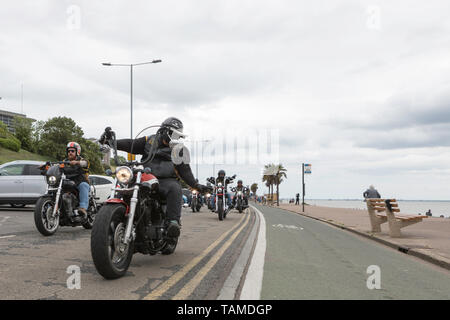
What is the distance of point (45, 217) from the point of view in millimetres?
7496

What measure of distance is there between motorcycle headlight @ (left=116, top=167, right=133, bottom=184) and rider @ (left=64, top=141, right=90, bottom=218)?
4.29 meters

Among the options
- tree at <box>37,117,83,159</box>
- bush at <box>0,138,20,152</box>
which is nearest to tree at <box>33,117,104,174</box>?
tree at <box>37,117,83,159</box>

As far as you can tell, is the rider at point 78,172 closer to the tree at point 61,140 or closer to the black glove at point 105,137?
the black glove at point 105,137

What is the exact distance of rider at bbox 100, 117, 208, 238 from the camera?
4.93 m

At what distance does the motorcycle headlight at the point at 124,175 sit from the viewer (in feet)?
13.4

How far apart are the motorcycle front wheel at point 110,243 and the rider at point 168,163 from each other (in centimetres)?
75

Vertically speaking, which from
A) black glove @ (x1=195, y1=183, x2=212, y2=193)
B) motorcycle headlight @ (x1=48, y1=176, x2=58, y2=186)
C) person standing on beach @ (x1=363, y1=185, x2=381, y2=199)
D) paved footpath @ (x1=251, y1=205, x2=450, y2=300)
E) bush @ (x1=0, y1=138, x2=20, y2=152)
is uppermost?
bush @ (x1=0, y1=138, x2=20, y2=152)

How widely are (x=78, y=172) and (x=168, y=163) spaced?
12.9 feet

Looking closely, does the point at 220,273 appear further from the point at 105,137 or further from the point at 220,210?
the point at 220,210

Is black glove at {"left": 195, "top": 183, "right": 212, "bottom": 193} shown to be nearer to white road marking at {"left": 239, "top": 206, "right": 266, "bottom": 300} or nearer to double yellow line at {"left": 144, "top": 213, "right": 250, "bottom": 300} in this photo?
double yellow line at {"left": 144, "top": 213, "right": 250, "bottom": 300}

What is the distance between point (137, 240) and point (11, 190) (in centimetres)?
1197
